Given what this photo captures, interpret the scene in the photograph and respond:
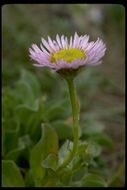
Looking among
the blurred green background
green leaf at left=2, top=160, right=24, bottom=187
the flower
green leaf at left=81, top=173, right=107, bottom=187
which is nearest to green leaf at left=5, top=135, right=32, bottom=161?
the blurred green background

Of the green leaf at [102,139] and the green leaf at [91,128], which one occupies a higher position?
the green leaf at [91,128]

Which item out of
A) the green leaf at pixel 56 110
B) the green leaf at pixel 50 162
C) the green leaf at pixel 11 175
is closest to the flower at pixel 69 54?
the green leaf at pixel 50 162

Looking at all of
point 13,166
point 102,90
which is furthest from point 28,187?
point 102,90

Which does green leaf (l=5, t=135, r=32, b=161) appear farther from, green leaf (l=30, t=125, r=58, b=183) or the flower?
the flower

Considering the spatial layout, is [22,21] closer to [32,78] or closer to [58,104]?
[32,78]

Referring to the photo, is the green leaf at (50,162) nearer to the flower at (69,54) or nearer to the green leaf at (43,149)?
the green leaf at (43,149)

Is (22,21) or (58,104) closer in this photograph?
(58,104)

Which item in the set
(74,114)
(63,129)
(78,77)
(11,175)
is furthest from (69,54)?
(78,77)
